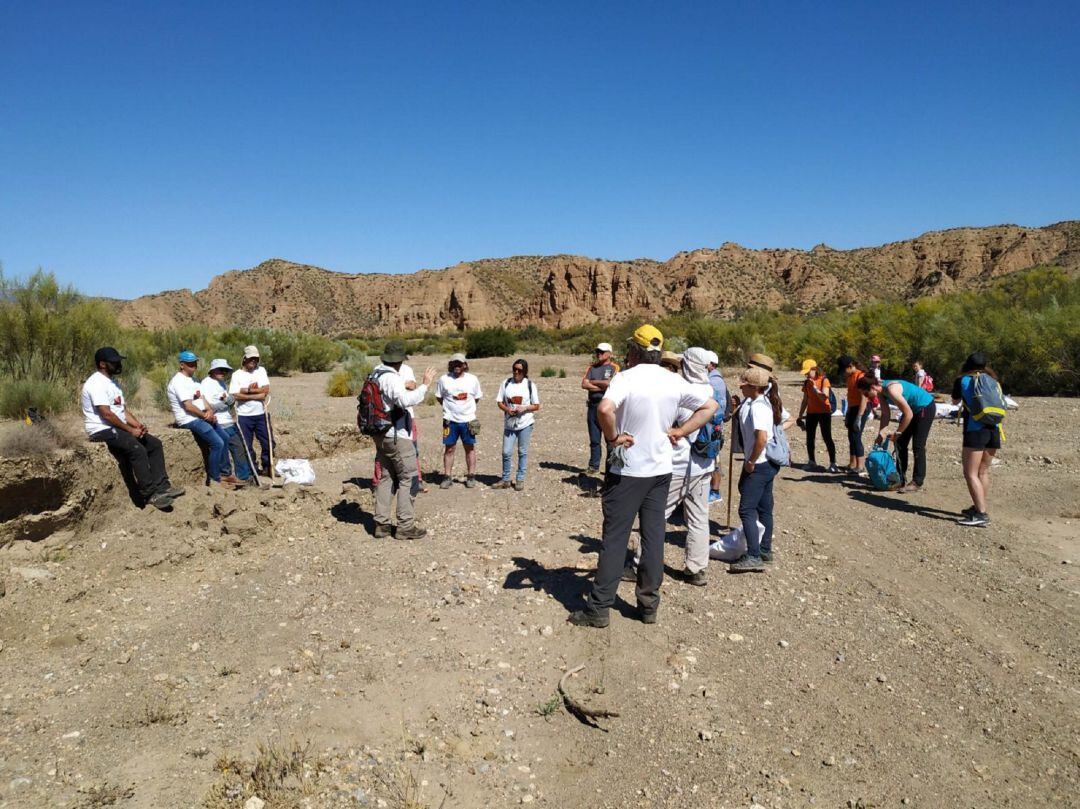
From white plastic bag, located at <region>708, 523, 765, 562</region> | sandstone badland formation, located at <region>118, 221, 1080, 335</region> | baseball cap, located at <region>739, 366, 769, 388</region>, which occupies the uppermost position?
sandstone badland formation, located at <region>118, 221, 1080, 335</region>

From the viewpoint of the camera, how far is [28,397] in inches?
427

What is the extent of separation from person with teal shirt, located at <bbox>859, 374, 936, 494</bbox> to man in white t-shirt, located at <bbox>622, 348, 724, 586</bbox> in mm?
3788

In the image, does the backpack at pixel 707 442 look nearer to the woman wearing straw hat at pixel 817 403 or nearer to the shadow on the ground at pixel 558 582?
the shadow on the ground at pixel 558 582

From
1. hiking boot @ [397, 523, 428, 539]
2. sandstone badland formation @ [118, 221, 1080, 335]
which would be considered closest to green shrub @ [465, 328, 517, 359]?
sandstone badland formation @ [118, 221, 1080, 335]

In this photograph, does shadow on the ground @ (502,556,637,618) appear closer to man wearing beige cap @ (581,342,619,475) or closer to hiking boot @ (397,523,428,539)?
hiking boot @ (397,523,428,539)

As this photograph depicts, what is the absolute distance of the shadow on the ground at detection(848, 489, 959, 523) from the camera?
7559 millimetres

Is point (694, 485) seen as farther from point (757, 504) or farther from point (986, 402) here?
point (986, 402)

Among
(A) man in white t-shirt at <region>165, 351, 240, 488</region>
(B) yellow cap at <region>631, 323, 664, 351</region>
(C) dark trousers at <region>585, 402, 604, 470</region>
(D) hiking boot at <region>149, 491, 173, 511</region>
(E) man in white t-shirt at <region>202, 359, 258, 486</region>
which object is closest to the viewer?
(B) yellow cap at <region>631, 323, 664, 351</region>

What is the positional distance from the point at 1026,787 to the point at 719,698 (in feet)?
4.98

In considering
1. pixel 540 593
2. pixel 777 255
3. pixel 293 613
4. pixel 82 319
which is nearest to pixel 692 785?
pixel 540 593

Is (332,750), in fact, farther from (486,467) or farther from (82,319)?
(82,319)

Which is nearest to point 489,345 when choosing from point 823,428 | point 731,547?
point 823,428

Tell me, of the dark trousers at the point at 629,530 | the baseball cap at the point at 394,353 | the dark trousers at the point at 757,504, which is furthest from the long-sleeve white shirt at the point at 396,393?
the dark trousers at the point at 757,504

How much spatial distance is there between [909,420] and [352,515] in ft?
22.0
